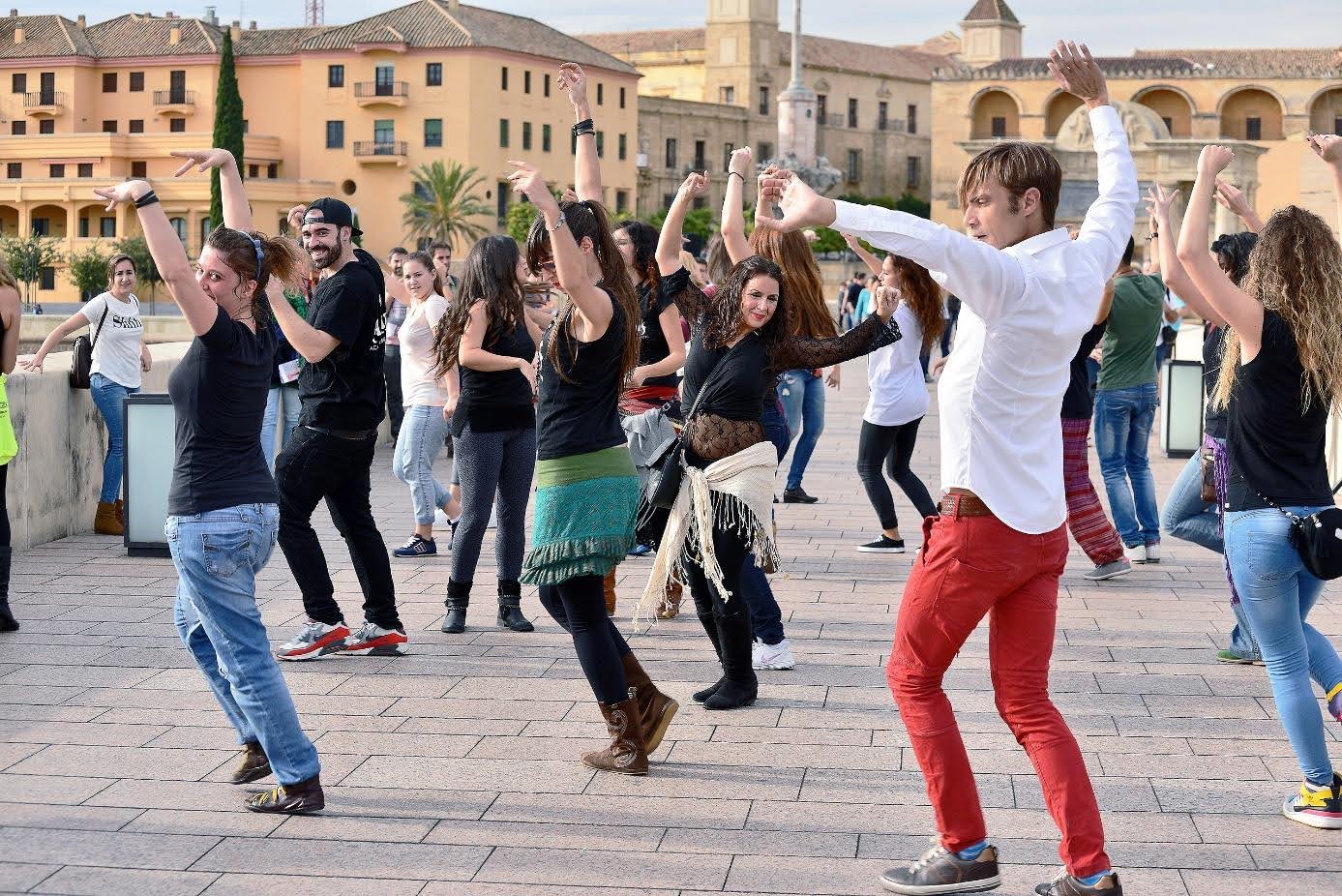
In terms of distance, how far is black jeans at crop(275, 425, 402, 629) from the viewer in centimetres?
691

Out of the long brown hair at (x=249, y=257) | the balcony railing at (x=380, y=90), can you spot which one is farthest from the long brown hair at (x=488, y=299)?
the balcony railing at (x=380, y=90)

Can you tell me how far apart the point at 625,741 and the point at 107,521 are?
594 centimetres

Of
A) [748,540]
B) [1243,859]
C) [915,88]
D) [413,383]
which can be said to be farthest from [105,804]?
[915,88]

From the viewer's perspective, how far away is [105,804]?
5.09 meters

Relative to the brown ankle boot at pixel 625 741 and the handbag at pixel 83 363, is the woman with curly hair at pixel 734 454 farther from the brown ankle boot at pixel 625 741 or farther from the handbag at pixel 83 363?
the handbag at pixel 83 363

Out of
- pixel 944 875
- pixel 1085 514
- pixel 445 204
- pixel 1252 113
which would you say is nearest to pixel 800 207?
pixel 944 875

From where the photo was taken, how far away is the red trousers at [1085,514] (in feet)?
29.1

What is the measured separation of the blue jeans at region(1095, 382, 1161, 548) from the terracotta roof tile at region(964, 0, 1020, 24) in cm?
9829

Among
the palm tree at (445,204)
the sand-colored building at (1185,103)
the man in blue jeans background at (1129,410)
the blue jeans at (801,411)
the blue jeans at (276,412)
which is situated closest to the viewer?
the man in blue jeans background at (1129,410)

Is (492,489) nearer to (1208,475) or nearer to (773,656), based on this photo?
(773,656)

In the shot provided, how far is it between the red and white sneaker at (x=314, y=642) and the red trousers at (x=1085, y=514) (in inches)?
152

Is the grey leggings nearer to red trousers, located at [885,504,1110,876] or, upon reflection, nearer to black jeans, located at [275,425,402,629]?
black jeans, located at [275,425,402,629]

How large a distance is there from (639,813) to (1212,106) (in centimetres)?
8807

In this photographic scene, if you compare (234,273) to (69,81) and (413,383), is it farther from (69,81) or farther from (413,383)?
(69,81)
